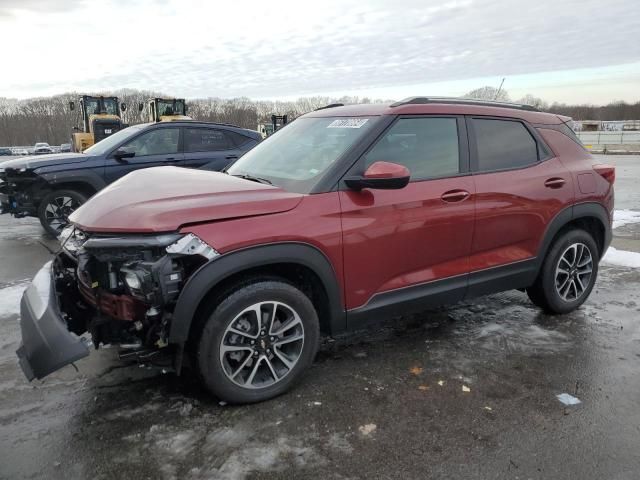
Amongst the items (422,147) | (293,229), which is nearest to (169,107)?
(422,147)

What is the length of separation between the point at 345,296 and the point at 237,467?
4.03 ft

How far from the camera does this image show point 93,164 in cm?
787

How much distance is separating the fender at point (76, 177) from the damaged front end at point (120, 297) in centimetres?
524

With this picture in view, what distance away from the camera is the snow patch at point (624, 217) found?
8.48 metres

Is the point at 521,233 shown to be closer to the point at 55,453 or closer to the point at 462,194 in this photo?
the point at 462,194

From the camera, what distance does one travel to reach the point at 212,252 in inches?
108

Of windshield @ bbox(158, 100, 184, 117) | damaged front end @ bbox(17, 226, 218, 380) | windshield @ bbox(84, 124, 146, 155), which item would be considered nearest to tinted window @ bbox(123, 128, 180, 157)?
windshield @ bbox(84, 124, 146, 155)

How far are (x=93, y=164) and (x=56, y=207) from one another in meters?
0.90

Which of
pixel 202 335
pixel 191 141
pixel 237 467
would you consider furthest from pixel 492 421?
pixel 191 141

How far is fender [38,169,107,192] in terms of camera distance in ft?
25.0

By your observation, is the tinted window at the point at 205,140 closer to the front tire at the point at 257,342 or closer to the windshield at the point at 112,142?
the windshield at the point at 112,142

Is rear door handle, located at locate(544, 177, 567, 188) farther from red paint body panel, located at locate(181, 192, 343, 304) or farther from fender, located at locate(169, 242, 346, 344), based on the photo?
fender, located at locate(169, 242, 346, 344)

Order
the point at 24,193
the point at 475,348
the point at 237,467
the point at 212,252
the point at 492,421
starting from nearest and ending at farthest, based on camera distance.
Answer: the point at 237,467 < the point at 212,252 < the point at 492,421 < the point at 475,348 < the point at 24,193

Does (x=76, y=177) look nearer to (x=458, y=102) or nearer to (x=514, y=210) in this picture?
(x=458, y=102)
